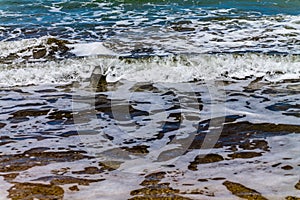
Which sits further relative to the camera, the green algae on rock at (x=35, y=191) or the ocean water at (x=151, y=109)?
the ocean water at (x=151, y=109)

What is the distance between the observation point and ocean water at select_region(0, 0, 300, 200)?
3486 millimetres

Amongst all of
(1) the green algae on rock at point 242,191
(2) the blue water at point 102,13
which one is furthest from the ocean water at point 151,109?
(2) the blue water at point 102,13

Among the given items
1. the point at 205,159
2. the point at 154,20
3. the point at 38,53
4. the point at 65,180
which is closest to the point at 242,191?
the point at 205,159

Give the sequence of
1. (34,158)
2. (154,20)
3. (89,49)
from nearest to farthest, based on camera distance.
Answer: (34,158)
(89,49)
(154,20)

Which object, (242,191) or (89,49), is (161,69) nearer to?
(89,49)

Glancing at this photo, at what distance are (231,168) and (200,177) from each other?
31cm

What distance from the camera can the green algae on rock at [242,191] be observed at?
10.3ft

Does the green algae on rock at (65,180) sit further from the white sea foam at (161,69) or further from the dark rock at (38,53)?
the dark rock at (38,53)

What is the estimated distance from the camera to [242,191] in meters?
3.24

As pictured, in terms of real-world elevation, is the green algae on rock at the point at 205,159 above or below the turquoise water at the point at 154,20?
below

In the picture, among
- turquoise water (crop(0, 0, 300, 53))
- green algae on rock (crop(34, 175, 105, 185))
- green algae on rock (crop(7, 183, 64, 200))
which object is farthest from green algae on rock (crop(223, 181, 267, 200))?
turquoise water (crop(0, 0, 300, 53))

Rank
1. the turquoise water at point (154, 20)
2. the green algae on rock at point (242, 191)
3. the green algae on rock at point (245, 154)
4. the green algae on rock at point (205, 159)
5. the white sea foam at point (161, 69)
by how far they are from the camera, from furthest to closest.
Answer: the turquoise water at point (154, 20) → the white sea foam at point (161, 69) → the green algae on rock at point (245, 154) → the green algae on rock at point (205, 159) → the green algae on rock at point (242, 191)

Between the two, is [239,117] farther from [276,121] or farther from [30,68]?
[30,68]

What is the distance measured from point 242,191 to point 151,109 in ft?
8.06
